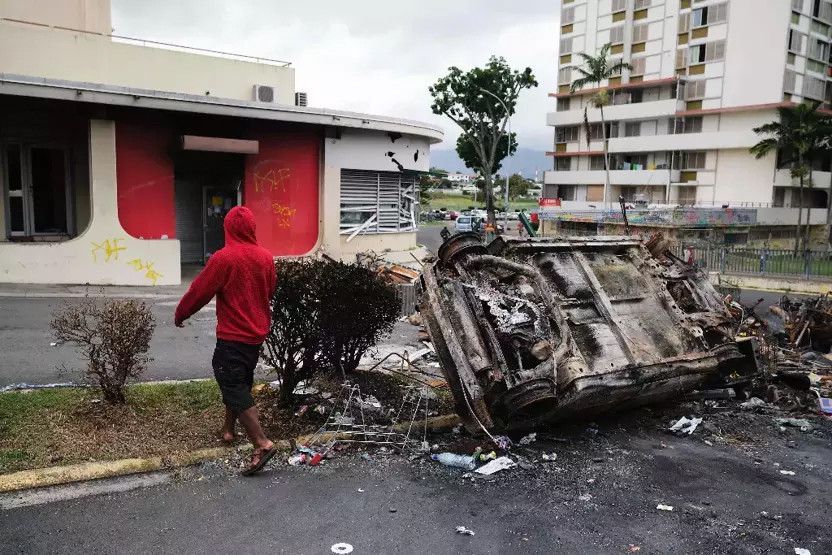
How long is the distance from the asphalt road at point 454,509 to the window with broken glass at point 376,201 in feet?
40.9

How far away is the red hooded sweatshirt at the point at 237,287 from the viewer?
4785 mm

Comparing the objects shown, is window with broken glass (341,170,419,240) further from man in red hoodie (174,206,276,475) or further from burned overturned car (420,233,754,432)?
man in red hoodie (174,206,276,475)

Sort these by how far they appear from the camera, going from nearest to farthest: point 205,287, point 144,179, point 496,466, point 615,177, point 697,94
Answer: point 205,287, point 496,466, point 144,179, point 697,94, point 615,177

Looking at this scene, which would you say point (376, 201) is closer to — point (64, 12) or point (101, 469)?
point (64, 12)

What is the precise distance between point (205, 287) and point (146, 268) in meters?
10.1

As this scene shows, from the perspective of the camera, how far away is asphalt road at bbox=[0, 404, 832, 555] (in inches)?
156

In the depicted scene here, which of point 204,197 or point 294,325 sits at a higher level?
point 204,197

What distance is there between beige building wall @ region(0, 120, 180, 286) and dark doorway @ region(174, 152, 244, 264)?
2.13 m

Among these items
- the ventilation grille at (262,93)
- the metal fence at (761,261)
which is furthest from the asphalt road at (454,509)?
the metal fence at (761,261)

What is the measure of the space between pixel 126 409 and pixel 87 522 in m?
1.79

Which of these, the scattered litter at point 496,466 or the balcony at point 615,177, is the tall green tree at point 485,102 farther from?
the scattered litter at point 496,466

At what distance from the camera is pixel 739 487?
5035 mm

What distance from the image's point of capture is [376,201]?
707 inches

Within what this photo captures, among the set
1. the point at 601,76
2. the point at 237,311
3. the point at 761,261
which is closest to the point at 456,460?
the point at 237,311
